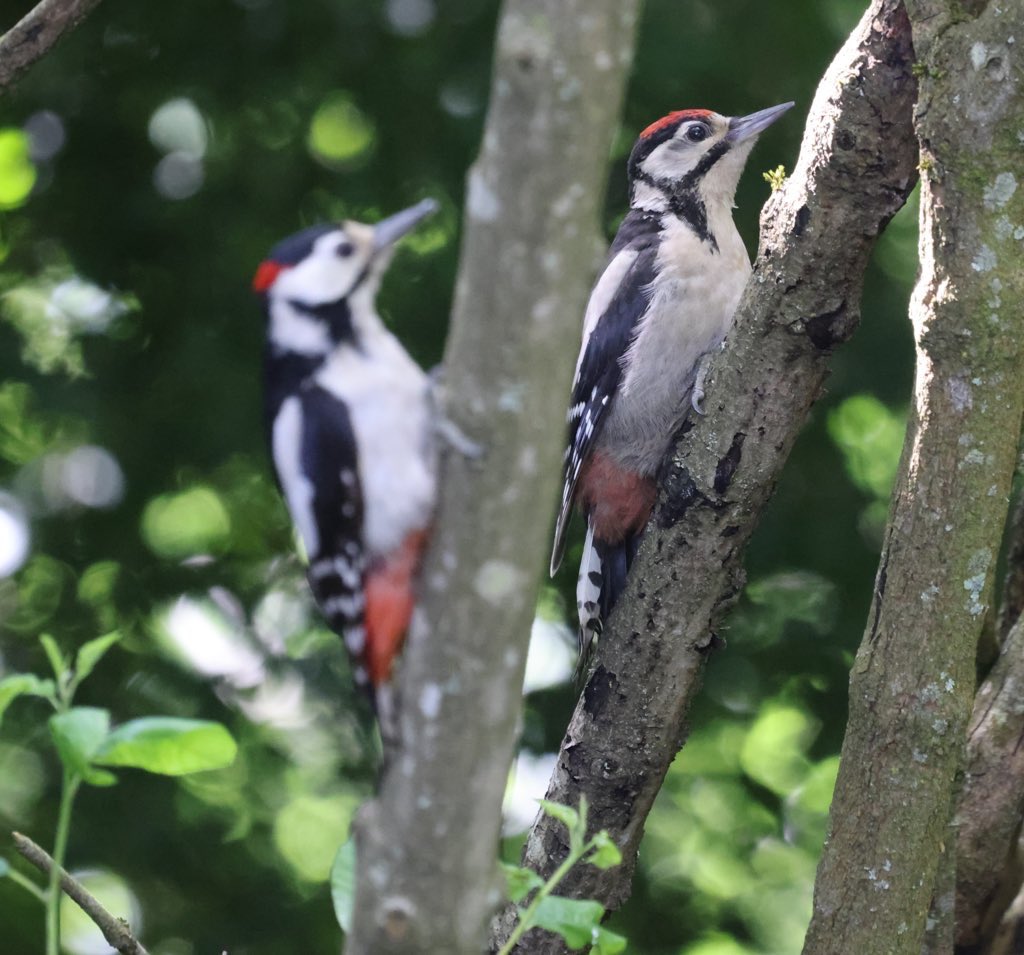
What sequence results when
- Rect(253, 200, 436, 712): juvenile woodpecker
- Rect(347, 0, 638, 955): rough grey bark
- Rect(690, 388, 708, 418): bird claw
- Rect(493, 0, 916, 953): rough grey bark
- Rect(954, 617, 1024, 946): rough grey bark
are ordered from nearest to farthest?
Rect(347, 0, 638, 955): rough grey bark, Rect(253, 200, 436, 712): juvenile woodpecker, Rect(493, 0, 916, 953): rough grey bark, Rect(690, 388, 708, 418): bird claw, Rect(954, 617, 1024, 946): rough grey bark

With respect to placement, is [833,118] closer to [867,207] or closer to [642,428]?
[867,207]

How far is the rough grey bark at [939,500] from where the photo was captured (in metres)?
2.43

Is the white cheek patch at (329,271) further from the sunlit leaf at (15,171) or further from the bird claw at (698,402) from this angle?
the sunlit leaf at (15,171)

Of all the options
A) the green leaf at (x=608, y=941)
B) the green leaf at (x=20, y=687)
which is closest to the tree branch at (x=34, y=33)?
the green leaf at (x=20, y=687)

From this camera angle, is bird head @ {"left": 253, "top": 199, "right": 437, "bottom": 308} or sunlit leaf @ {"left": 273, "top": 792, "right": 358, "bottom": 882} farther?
sunlit leaf @ {"left": 273, "top": 792, "right": 358, "bottom": 882}

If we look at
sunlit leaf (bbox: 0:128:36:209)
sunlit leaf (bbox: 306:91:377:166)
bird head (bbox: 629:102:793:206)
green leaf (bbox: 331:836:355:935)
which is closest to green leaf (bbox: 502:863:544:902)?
green leaf (bbox: 331:836:355:935)

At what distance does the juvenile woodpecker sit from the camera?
6.11 feet

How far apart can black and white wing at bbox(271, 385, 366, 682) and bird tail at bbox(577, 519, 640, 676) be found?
1454mm

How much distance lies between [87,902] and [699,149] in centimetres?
248

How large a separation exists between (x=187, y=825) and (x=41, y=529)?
1.05 metres

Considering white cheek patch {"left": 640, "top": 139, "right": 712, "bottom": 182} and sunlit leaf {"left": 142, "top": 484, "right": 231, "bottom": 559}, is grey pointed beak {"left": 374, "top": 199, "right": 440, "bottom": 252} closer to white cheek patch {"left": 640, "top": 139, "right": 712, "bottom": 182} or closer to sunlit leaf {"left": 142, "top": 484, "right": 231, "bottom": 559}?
white cheek patch {"left": 640, "top": 139, "right": 712, "bottom": 182}

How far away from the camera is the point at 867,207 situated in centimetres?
262

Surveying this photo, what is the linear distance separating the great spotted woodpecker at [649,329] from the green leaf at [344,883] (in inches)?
60.4

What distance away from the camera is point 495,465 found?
1.56 m
